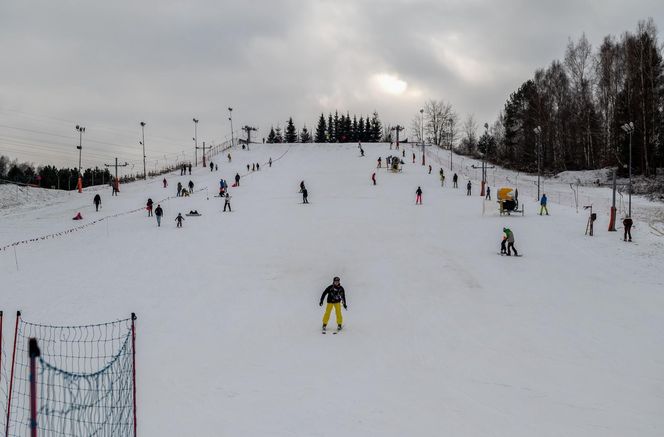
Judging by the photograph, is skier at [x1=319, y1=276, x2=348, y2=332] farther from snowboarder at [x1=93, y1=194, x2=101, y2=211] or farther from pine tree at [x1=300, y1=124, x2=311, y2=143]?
pine tree at [x1=300, y1=124, x2=311, y2=143]

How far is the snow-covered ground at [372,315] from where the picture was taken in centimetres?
763

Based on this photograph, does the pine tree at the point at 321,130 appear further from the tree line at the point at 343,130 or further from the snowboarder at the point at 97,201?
the snowboarder at the point at 97,201

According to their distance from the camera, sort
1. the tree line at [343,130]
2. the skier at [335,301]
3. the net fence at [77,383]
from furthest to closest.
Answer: the tree line at [343,130]
the skier at [335,301]
the net fence at [77,383]

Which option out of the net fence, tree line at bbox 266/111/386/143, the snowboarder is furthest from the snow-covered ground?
tree line at bbox 266/111/386/143

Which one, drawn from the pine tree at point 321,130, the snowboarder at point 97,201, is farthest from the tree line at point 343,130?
the snowboarder at point 97,201

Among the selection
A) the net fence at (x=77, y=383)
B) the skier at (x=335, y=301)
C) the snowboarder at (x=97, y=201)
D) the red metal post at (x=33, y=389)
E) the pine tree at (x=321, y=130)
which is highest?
the pine tree at (x=321, y=130)

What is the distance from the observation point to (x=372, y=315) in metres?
12.8

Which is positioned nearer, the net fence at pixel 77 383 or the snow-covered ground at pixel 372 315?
the net fence at pixel 77 383

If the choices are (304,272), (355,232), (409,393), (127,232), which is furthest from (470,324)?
(127,232)

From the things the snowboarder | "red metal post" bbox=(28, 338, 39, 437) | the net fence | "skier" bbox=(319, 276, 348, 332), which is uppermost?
the snowboarder

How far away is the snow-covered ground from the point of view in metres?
7.63

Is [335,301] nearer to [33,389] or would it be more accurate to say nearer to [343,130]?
[33,389]

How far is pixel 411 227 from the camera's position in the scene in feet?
82.8

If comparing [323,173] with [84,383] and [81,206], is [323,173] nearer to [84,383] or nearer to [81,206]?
[81,206]
